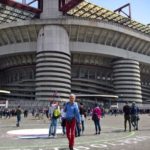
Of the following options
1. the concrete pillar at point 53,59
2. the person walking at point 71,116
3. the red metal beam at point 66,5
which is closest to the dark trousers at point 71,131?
the person walking at point 71,116

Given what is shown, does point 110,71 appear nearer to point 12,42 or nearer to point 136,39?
point 136,39

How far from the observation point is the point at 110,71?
108 m

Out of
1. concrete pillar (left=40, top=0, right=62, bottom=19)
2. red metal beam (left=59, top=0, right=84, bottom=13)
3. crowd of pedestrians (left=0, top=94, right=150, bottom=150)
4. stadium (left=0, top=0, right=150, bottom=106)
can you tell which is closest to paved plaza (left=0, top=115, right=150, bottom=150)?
crowd of pedestrians (left=0, top=94, right=150, bottom=150)

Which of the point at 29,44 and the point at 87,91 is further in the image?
the point at 87,91

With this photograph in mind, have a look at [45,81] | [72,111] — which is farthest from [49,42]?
[72,111]

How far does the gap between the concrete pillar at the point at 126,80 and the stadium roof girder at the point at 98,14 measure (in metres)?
11.7

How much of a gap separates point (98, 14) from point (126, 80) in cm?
2004

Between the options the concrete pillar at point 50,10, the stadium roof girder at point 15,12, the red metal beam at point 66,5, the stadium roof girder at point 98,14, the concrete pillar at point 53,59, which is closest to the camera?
the red metal beam at point 66,5

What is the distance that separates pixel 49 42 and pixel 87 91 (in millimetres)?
22419

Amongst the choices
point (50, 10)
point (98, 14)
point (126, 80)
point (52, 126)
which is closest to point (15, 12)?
point (50, 10)

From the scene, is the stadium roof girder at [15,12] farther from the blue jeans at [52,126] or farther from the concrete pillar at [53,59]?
the blue jeans at [52,126]

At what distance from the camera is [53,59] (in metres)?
91.1

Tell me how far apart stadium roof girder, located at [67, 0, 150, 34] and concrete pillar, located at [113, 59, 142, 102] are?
11.7m

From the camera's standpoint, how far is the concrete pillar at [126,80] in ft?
332
